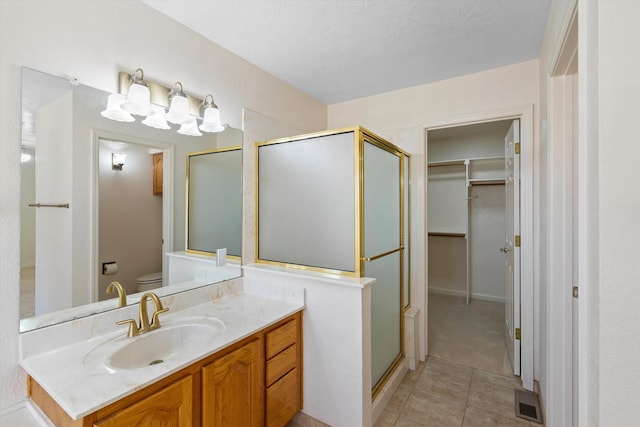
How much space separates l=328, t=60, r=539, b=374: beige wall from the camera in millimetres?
2191

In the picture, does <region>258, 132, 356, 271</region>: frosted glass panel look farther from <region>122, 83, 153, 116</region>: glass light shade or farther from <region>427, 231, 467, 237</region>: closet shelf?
<region>427, 231, 467, 237</region>: closet shelf

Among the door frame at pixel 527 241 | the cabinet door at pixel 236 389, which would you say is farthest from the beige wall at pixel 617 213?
the door frame at pixel 527 241

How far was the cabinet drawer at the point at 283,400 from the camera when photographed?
1.54 m

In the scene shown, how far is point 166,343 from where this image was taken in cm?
142

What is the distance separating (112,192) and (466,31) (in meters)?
2.28

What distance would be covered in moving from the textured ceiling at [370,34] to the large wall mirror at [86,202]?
29.4 inches

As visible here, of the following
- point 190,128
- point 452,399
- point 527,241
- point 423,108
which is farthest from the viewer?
point 423,108

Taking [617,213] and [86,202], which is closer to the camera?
[617,213]

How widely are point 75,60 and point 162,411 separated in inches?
61.1

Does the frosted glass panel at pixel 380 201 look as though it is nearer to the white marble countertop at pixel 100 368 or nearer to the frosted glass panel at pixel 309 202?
the frosted glass panel at pixel 309 202

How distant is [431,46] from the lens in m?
Result: 1.94

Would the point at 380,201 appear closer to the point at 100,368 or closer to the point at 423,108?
the point at 423,108

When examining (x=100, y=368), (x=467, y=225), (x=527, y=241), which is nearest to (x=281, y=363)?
(x=100, y=368)

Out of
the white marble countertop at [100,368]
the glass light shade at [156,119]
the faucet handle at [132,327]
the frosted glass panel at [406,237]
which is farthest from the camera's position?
the frosted glass panel at [406,237]
